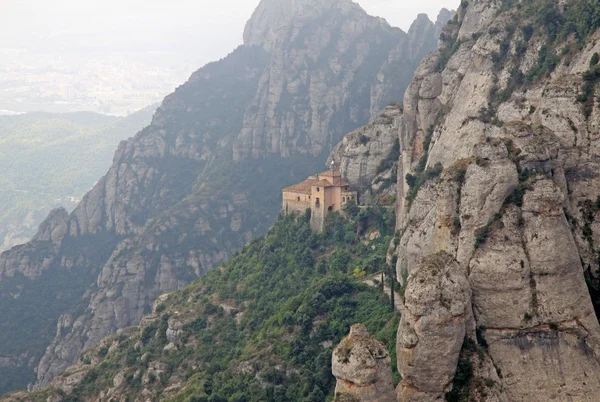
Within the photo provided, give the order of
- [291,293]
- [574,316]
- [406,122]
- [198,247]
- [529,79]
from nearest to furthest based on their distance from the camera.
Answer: [574,316]
[529,79]
[406,122]
[291,293]
[198,247]

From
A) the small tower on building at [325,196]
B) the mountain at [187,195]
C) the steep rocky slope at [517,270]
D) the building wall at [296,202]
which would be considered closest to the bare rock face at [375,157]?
the small tower on building at [325,196]

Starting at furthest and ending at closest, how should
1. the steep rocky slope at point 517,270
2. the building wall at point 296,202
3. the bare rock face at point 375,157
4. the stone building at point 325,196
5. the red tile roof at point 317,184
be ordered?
the building wall at point 296,202 → the red tile roof at point 317,184 → the stone building at point 325,196 → the bare rock face at point 375,157 → the steep rocky slope at point 517,270

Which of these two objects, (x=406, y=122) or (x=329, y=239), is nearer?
(x=406, y=122)

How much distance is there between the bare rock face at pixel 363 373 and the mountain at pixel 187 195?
337 ft

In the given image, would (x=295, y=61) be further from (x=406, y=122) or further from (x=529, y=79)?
(x=529, y=79)

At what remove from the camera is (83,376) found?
300 ft

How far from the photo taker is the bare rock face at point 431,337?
4350 cm

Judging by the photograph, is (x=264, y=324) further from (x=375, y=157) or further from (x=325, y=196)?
(x=375, y=157)

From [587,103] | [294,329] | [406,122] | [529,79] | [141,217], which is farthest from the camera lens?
[141,217]

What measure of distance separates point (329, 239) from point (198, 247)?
72.3 m

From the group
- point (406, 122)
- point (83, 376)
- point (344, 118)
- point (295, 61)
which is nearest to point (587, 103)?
point (406, 122)

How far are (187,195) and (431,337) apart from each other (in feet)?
458

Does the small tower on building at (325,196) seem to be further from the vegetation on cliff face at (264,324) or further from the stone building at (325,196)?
the vegetation on cliff face at (264,324)

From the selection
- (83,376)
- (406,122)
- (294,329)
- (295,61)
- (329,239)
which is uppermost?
(295,61)
